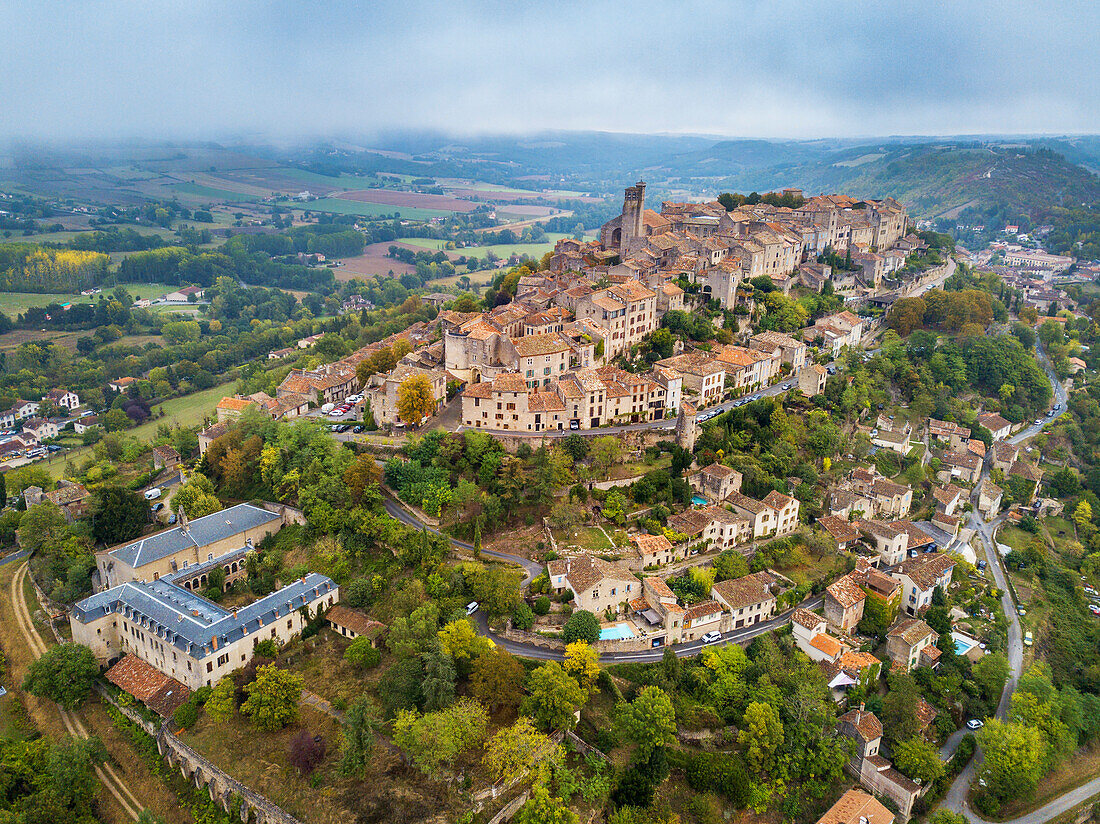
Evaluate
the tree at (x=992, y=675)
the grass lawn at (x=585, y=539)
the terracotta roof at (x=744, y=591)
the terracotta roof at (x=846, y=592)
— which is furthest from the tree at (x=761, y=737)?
the tree at (x=992, y=675)

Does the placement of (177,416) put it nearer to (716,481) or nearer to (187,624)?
(187,624)

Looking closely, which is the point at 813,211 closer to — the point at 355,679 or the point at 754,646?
the point at 754,646

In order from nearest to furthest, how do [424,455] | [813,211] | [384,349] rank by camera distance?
[424,455]
[384,349]
[813,211]

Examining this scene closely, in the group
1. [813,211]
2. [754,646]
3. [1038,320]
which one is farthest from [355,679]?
[1038,320]

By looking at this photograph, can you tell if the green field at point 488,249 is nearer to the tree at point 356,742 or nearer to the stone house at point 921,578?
the stone house at point 921,578

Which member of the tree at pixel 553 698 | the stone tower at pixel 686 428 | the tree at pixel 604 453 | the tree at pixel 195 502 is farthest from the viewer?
the stone tower at pixel 686 428

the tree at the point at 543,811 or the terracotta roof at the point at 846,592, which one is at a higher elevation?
the terracotta roof at the point at 846,592
